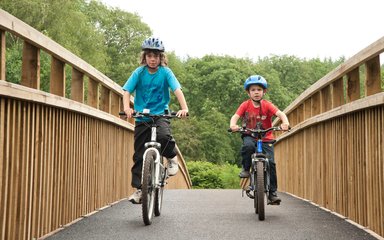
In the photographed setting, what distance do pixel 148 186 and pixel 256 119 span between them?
2030 millimetres

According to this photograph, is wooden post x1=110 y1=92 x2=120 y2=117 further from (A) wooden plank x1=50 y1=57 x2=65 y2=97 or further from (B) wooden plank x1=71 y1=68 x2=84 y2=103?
(A) wooden plank x1=50 y1=57 x2=65 y2=97

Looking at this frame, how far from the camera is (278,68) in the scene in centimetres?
8294

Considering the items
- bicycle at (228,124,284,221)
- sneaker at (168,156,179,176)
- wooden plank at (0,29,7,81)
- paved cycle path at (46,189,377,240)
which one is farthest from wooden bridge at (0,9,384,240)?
sneaker at (168,156,179,176)

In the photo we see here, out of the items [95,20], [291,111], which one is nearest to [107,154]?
[291,111]

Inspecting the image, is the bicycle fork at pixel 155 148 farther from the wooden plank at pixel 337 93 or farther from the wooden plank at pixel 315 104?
the wooden plank at pixel 315 104

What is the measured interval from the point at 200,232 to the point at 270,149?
7.21 ft

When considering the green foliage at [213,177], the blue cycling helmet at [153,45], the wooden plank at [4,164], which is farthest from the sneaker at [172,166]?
the green foliage at [213,177]

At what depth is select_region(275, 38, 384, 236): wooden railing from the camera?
5.94 meters

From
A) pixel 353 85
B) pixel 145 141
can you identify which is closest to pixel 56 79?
pixel 145 141

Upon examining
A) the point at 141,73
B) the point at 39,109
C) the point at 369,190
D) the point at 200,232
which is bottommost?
the point at 200,232

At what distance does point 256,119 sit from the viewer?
830 centimetres

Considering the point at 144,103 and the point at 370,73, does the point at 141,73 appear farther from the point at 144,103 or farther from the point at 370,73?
the point at 370,73

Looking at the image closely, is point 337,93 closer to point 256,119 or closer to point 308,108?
point 256,119

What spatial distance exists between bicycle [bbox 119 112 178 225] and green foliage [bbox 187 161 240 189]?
134 ft
